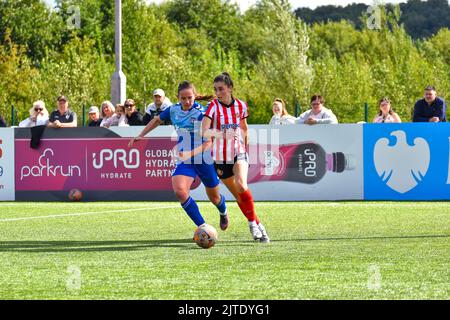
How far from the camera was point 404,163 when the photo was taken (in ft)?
68.5

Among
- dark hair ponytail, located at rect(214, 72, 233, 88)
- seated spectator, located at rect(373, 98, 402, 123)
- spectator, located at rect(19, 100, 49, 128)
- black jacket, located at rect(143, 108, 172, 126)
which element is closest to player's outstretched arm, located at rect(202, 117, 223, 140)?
dark hair ponytail, located at rect(214, 72, 233, 88)

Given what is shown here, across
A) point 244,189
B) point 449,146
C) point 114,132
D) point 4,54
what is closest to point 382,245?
point 244,189

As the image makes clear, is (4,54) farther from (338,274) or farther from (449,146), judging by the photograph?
(338,274)

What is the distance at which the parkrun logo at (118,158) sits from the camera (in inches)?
859

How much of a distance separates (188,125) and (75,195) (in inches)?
371

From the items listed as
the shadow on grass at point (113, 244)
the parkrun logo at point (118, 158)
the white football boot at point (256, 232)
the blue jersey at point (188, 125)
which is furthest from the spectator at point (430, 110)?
the blue jersey at point (188, 125)

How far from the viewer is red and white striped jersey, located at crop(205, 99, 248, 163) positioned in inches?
499

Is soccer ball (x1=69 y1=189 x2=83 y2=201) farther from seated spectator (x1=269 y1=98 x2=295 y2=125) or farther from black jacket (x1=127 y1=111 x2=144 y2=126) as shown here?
seated spectator (x1=269 y1=98 x2=295 y2=125)

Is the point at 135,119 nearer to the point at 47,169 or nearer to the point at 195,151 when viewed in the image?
the point at 47,169

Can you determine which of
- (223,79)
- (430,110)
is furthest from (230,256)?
(430,110)

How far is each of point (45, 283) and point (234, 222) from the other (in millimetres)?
7525

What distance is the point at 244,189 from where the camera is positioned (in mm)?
13000

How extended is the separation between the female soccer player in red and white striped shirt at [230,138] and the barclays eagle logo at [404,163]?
27.1ft
